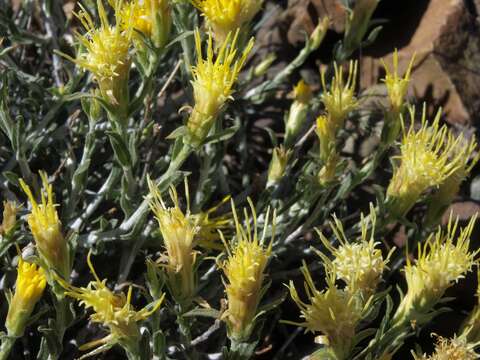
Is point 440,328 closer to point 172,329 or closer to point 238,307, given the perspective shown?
point 172,329

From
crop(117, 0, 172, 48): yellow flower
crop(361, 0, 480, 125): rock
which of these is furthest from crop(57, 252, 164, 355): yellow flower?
crop(361, 0, 480, 125): rock

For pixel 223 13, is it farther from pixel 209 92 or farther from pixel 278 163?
pixel 278 163

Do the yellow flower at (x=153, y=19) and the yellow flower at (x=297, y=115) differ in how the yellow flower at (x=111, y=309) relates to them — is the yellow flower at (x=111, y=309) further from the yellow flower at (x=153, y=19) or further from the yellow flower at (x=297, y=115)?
the yellow flower at (x=297, y=115)

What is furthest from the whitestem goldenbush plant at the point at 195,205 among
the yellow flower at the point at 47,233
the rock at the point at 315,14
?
the rock at the point at 315,14

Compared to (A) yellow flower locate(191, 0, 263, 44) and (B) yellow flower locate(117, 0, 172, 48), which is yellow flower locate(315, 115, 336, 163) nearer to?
(A) yellow flower locate(191, 0, 263, 44)

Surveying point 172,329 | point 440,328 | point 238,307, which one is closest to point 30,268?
point 238,307

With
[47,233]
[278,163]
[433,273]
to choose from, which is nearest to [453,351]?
[433,273]

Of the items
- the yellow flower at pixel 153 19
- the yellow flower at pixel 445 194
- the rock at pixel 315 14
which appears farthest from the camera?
the rock at pixel 315 14
